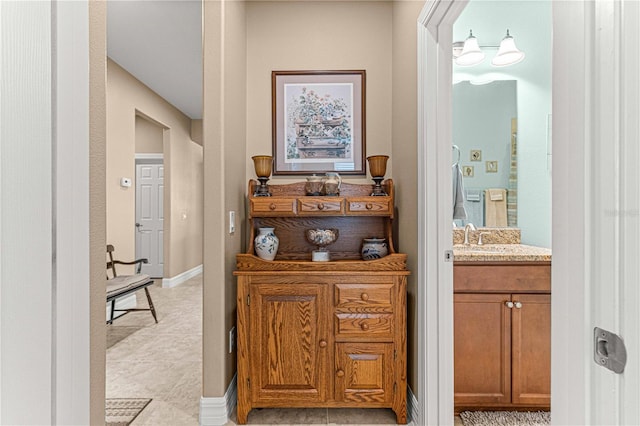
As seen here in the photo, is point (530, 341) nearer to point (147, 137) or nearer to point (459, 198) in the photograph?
point (459, 198)

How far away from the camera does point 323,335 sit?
73.7 inches

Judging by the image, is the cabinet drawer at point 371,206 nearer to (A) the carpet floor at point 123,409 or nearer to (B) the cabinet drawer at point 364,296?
(B) the cabinet drawer at point 364,296

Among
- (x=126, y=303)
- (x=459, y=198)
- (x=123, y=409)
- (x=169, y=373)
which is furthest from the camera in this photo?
(x=126, y=303)

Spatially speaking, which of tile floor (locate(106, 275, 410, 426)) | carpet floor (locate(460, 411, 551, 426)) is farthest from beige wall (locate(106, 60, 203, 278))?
carpet floor (locate(460, 411, 551, 426))

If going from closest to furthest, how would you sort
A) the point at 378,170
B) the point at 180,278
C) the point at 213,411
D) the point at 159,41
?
the point at 213,411, the point at 378,170, the point at 159,41, the point at 180,278

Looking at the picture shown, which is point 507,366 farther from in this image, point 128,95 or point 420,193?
point 128,95

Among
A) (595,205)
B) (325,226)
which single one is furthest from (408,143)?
(595,205)

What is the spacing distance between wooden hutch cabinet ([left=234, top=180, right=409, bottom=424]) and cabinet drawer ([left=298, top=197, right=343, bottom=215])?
1.15 feet

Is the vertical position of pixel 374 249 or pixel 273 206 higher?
pixel 273 206

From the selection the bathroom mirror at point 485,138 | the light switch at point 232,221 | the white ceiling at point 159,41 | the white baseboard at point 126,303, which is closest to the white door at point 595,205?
the light switch at point 232,221

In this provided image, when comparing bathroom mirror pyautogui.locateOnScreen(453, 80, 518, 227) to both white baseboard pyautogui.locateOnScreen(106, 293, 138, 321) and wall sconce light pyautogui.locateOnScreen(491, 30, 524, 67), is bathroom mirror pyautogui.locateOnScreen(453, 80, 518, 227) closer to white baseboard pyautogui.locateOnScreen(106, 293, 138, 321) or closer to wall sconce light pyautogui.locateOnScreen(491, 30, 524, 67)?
wall sconce light pyautogui.locateOnScreen(491, 30, 524, 67)

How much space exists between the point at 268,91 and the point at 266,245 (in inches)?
42.4

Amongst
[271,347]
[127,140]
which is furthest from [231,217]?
[127,140]

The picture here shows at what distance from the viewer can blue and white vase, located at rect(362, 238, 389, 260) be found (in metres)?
2.07
